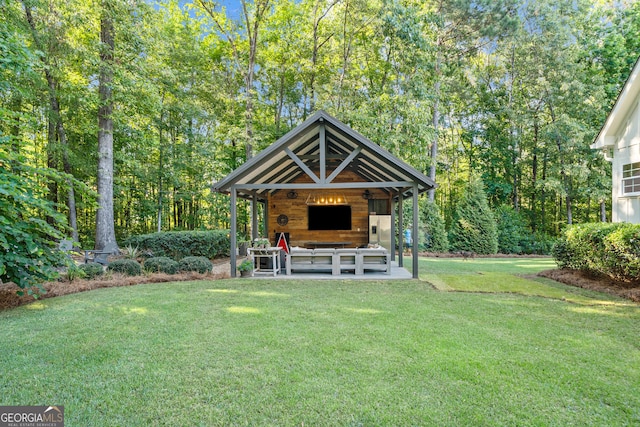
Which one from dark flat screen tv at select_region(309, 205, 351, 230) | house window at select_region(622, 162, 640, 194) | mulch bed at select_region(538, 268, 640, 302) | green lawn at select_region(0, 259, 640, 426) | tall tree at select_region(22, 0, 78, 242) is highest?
tall tree at select_region(22, 0, 78, 242)

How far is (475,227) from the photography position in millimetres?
15328

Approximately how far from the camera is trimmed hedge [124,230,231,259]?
10391 mm

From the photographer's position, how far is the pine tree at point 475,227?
15.2 m

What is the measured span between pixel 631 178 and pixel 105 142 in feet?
52.0

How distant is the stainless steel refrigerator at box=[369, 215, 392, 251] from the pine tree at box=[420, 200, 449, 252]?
373 centimetres

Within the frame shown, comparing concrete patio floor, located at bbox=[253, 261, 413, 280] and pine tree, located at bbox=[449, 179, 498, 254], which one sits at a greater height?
pine tree, located at bbox=[449, 179, 498, 254]

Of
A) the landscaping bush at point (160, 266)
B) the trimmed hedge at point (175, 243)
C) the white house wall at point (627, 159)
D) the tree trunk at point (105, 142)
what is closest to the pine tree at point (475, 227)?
the white house wall at point (627, 159)

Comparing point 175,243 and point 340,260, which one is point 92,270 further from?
→ point 340,260

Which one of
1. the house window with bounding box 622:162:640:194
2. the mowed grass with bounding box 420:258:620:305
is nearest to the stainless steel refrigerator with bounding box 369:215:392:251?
the mowed grass with bounding box 420:258:620:305

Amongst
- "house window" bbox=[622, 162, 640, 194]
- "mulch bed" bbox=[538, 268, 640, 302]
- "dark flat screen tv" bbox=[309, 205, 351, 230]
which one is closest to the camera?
"mulch bed" bbox=[538, 268, 640, 302]

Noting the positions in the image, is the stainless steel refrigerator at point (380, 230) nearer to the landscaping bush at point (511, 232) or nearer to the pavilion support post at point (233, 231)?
the pavilion support post at point (233, 231)

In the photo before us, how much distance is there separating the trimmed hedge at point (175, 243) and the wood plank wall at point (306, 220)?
248 cm

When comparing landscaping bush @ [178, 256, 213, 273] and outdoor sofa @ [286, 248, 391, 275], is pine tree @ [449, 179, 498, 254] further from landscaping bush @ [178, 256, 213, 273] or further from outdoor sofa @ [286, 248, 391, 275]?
landscaping bush @ [178, 256, 213, 273]

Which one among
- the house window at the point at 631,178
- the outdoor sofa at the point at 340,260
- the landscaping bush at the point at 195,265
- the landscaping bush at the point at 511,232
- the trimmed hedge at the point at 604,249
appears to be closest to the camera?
the trimmed hedge at the point at 604,249
